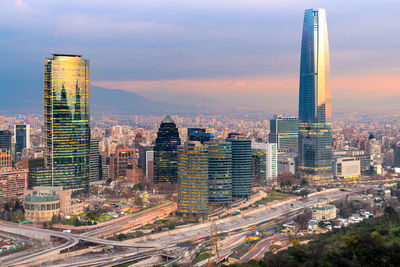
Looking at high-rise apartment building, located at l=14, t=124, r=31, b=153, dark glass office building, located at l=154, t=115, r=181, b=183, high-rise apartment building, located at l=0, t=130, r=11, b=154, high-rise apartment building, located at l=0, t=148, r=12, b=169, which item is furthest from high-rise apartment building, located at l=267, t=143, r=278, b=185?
high-rise apartment building, located at l=14, t=124, r=31, b=153

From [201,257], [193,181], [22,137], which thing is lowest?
[201,257]

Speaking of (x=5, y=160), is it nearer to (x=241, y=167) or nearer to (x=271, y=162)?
(x=241, y=167)

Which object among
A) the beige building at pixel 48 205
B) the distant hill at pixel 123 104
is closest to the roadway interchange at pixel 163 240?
the beige building at pixel 48 205

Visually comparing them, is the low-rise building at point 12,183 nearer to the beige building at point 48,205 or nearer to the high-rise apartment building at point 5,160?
the high-rise apartment building at point 5,160

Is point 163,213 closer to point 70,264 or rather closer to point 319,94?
point 70,264

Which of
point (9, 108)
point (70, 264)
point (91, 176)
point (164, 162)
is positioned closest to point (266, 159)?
point (164, 162)

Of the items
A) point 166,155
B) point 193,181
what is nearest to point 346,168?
point 166,155
